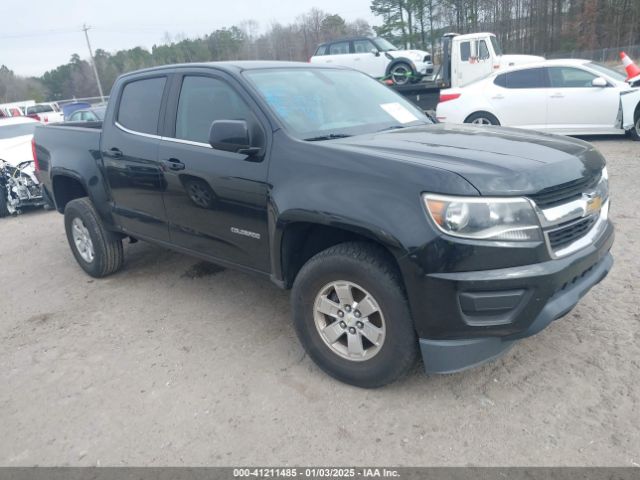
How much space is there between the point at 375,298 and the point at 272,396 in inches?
34.9

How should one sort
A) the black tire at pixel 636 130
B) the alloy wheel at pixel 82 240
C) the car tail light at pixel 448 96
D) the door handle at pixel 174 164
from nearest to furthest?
the door handle at pixel 174 164
the alloy wheel at pixel 82 240
the black tire at pixel 636 130
the car tail light at pixel 448 96

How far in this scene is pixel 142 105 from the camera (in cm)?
425

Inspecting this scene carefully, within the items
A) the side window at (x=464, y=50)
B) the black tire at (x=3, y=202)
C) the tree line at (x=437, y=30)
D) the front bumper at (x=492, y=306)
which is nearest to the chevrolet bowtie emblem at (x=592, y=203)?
the front bumper at (x=492, y=306)

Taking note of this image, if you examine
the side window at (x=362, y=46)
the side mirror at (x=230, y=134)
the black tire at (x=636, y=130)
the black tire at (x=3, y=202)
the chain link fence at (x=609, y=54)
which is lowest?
the chain link fence at (x=609, y=54)

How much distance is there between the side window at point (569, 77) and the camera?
31.2 ft

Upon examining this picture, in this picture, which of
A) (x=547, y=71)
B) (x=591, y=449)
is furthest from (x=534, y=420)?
(x=547, y=71)

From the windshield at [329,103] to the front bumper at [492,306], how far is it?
1379 mm

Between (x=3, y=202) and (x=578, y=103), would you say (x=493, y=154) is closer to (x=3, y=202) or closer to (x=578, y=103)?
(x=578, y=103)

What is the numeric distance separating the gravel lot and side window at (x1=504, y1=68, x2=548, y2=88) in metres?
6.40

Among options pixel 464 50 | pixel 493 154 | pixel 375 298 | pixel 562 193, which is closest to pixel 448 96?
pixel 464 50

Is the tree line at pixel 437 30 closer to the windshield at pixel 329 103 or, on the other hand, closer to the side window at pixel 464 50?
the side window at pixel 464 50

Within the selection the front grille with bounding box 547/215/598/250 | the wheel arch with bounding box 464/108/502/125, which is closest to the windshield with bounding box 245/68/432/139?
the front grille with bounding box 547/215/598/250

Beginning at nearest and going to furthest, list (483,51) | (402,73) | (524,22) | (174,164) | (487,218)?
1. (487,218)
2. (174,164)
3. (483,51)
4. (402,73)
5. (524,22)

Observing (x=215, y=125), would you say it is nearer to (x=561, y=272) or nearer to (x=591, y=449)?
(x=561, y=272)
